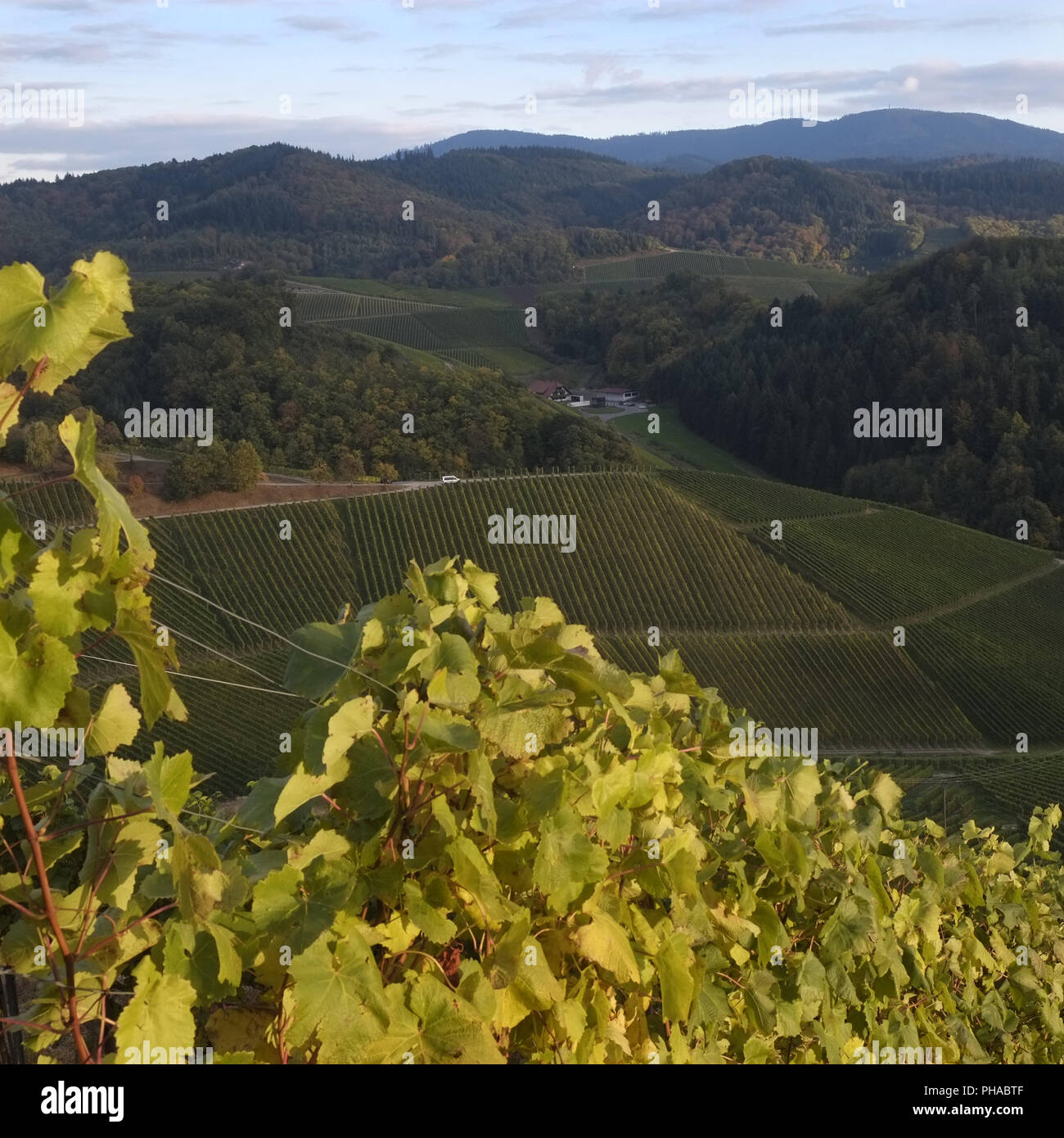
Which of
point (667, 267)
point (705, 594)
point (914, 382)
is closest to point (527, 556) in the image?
point (705, 594)

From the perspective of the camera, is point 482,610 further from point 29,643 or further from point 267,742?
point 267,742

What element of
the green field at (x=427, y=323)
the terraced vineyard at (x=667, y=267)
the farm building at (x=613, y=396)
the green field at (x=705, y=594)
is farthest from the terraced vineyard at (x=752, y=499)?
the terraced vineyard at (x=667, y=267)

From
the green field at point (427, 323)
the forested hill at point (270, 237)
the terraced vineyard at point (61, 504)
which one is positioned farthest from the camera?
the forested hill at point (270, 237)

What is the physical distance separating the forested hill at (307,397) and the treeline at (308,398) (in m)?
0.10

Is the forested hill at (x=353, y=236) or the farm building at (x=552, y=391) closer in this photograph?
the farm building at (x=552, y=391)

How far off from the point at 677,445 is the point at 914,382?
1984 centimetres

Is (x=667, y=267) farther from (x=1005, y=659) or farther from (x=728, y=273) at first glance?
(x=1005, y=659)

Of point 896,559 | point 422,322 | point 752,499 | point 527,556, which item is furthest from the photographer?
point 422,322

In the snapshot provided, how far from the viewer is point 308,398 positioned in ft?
232

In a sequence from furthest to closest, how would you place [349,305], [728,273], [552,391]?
1. [728,273]
2. [349,305]
3. [552,391]

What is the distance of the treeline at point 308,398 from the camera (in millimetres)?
66125

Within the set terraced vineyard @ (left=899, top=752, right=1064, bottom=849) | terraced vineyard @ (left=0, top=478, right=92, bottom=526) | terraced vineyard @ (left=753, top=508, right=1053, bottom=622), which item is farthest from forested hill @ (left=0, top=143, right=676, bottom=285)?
terraced vineyard @ (left=899, top=752, right=1064, bottom=849)

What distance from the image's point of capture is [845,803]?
13.5 feet

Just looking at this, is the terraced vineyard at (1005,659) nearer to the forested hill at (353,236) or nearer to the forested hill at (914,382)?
the forested hill at (914,382)
